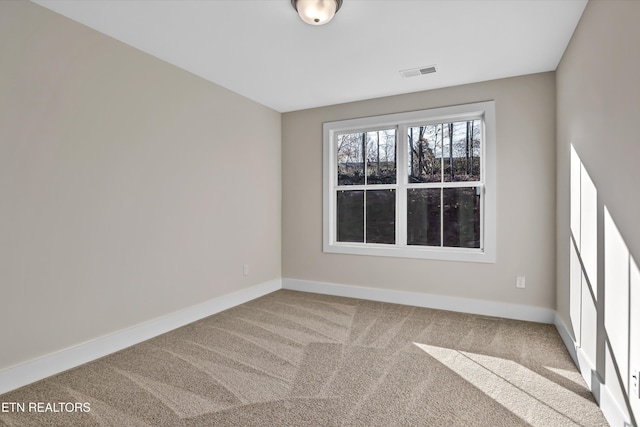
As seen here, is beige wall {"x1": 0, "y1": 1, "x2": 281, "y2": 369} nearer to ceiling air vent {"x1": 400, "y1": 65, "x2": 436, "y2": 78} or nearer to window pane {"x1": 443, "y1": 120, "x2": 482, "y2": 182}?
ceiling air vent {"x1": 400, "y1": 65, "x2": 436, "y2": 78}

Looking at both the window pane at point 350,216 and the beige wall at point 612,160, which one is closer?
the beige wall at point 612,160

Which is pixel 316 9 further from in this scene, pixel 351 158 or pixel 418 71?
pixel 351 158

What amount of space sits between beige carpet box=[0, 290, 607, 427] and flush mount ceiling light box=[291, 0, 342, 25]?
2.47 metres

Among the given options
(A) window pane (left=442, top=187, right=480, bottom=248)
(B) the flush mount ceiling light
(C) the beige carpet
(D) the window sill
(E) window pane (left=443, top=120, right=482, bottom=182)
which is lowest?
(C) the beige carpet

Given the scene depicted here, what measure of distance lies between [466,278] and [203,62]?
3.54 meters

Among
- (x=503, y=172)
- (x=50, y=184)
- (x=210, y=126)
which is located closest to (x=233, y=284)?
(x=210, y=126)

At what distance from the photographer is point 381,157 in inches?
177

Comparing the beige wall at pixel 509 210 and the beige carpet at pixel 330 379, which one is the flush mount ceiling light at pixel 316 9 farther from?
the beige carpet at pixel 330 379

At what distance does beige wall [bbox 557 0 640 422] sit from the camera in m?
1.60

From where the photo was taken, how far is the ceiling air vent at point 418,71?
3381 millimetres

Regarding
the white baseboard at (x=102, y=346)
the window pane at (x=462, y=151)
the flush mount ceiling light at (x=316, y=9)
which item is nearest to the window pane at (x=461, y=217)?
the window pane at (x=462, y=151)

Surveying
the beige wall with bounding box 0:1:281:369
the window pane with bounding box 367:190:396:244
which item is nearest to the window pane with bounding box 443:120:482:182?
the window pane with bounding box 367:190:396:244

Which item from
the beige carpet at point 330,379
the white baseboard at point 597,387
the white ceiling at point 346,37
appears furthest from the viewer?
the white ceiling at point 346,37

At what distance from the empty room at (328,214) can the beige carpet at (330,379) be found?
0.07 ft
